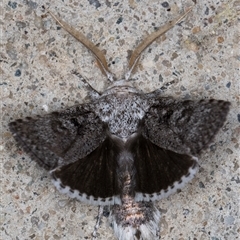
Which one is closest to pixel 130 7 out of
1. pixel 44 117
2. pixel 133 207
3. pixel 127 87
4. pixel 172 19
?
pixel 172 19

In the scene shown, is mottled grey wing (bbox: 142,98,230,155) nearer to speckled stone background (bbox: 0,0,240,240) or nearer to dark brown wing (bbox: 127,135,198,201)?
dark brown wing (bbox: 127,135,198,201)

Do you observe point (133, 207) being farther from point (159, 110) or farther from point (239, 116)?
point (239, 116)

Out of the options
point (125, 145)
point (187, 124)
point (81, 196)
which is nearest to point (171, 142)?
point (187, 124)

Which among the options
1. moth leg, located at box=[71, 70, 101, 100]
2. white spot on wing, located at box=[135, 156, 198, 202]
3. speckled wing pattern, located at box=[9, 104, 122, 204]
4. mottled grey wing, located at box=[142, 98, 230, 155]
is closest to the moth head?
moth leg, located at box=[71, 70, 101, 100]

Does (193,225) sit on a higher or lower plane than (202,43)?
lower

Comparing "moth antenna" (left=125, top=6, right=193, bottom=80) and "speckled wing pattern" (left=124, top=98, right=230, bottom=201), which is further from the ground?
"moth antenna" (left=125, top=6, right=193, bottom=80)
